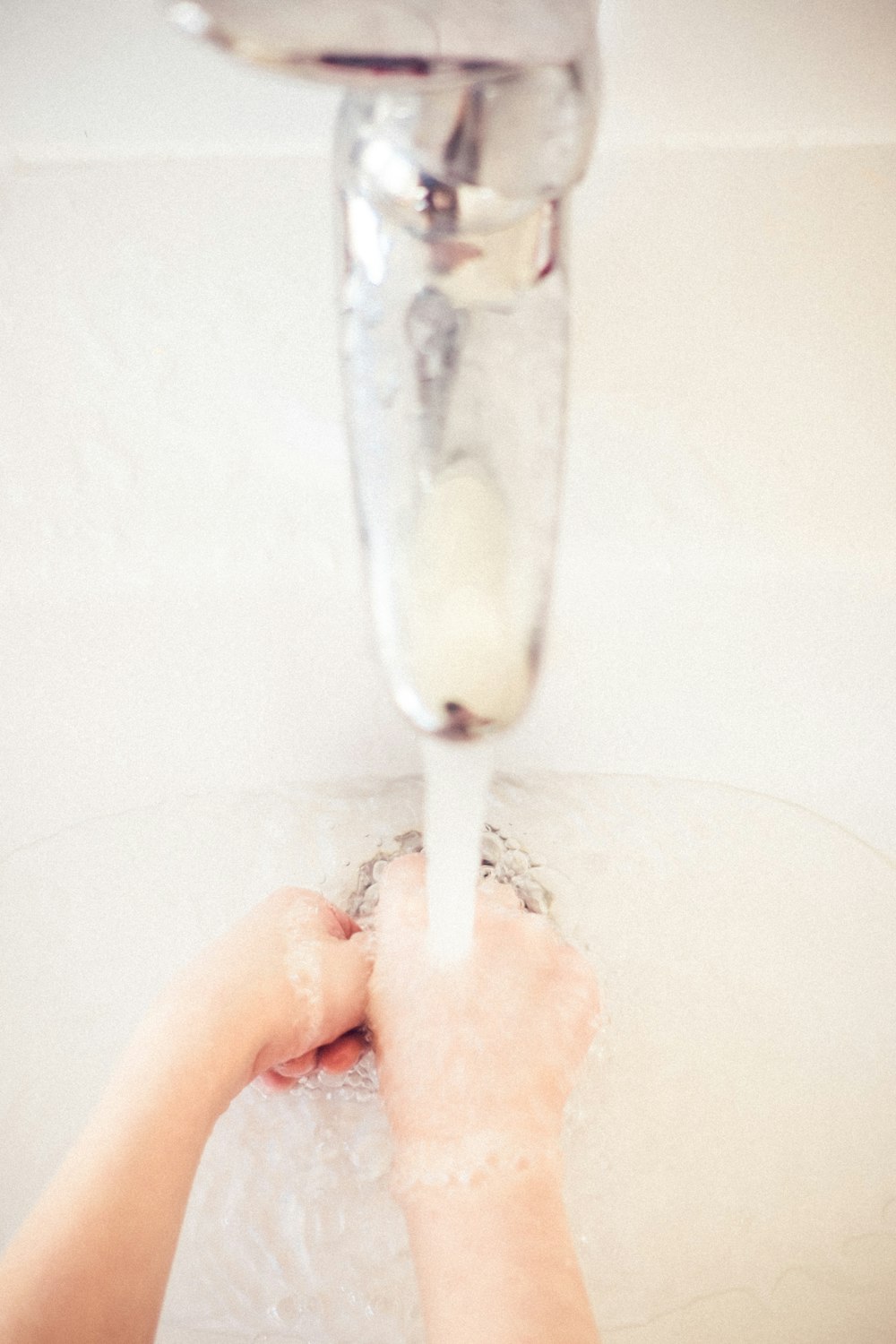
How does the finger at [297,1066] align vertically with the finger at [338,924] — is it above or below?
below

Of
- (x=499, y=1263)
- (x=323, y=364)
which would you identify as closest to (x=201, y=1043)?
(x=499, y=1263)

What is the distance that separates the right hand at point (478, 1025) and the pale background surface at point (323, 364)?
16cm

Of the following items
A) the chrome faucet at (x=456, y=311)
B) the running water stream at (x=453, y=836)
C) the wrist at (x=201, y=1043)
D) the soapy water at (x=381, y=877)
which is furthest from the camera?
the soapy water at (x=381, y=877)

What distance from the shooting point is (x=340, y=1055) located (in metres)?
0.57

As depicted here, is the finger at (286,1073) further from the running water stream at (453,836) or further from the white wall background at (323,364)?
the white wall background at (323,364)

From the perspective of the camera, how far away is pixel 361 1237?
0.56 m

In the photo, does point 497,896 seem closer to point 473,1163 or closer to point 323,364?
point 473,1163

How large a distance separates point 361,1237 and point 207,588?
0.35 meters

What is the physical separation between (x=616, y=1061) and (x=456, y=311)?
0.46m

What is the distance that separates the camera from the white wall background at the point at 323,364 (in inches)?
19.0

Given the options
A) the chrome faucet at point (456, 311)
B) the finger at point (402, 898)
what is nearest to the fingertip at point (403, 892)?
the finger at point (402, 898)

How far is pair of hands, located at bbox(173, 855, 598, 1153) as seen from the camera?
512 mm

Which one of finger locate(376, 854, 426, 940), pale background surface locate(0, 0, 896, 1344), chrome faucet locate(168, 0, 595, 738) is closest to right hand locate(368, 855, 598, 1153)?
finger locate(376, 854, 426, 940)

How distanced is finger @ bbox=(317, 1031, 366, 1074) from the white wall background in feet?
0.73
